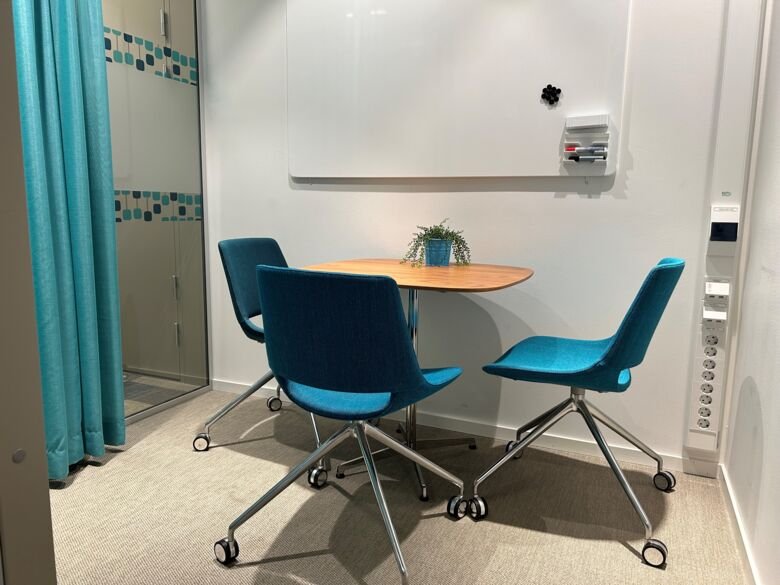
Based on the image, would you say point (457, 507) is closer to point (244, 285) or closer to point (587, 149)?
point (244, 285)

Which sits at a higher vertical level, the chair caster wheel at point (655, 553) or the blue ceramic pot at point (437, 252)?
the blue ceramic pot at point (437, 252)

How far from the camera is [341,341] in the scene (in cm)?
149

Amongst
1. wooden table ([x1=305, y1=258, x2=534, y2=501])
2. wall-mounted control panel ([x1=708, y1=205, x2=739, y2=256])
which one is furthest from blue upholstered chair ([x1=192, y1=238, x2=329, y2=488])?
wall-mounted control panel ([x1=708, y1=205, x2=739, y2=256])

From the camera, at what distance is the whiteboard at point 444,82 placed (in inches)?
91.4

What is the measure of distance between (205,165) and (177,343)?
40.7 inches

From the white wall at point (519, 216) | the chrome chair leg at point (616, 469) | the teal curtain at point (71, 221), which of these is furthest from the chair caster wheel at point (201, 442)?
the chrome chair leg at point (616, 469)

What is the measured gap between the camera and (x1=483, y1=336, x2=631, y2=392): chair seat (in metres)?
1.79

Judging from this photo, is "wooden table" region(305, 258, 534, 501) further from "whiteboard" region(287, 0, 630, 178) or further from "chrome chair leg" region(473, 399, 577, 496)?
"whiteboard" region(287, 0, 630, 178)

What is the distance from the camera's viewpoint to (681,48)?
2184 mm

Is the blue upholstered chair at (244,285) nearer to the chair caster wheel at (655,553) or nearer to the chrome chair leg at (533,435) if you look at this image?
the chrome chair leg at (533,435)

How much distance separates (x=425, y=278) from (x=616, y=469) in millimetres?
904

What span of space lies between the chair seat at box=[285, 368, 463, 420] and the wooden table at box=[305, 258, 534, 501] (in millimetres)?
290

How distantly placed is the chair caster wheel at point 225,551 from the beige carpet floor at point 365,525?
0.09 feet

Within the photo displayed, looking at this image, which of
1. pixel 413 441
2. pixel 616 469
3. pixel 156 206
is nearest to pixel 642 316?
pixel 616 469
